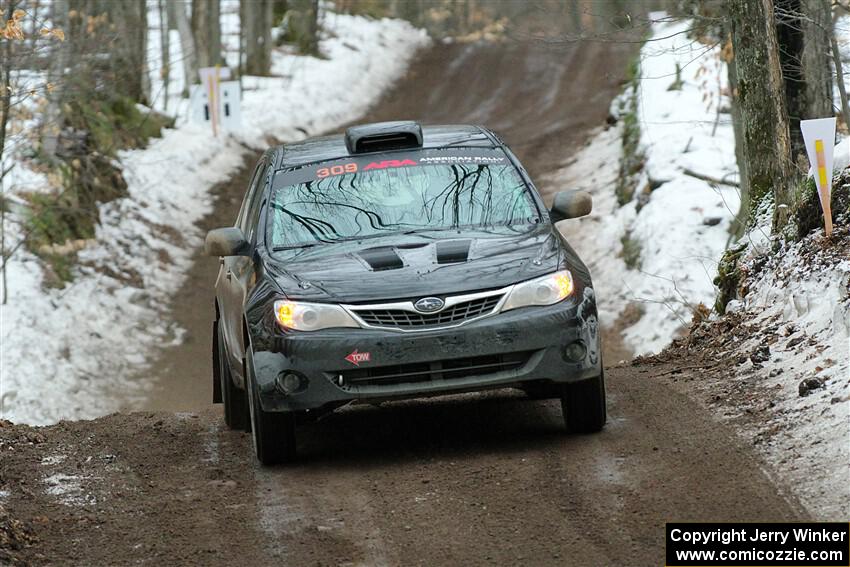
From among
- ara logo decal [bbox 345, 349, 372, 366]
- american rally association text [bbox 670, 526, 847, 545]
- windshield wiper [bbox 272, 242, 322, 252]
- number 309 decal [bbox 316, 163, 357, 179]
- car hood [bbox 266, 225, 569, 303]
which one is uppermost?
number 309 decal [bbox 316, 163, 357, 179]

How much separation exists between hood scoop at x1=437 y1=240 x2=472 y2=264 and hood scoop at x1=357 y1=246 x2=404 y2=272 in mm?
237

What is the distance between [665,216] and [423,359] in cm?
1289

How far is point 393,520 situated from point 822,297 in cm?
365

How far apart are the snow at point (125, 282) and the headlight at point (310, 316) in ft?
32.4

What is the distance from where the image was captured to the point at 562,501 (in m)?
6.24

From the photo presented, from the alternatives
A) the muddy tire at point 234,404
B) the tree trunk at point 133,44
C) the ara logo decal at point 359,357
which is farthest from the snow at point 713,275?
the tree trunk at point 133,44

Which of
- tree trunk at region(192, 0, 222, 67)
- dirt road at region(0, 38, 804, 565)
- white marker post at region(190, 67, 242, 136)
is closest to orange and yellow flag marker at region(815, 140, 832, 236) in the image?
dirt road at region(0, 38, 804, 565)

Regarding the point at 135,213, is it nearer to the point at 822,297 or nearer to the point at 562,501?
the point at 822,297

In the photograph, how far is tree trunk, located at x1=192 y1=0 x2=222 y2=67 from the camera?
31.5 metres

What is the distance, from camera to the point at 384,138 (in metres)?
8.59

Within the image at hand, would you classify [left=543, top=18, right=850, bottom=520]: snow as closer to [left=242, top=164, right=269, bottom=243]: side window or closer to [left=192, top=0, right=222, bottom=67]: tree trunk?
[left=242, top=164, right=269, bottom=243]: side window

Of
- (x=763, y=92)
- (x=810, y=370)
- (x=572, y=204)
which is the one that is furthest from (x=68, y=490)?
(x=763, y=92)

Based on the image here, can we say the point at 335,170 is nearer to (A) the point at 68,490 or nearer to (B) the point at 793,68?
(A) the point at 68,490

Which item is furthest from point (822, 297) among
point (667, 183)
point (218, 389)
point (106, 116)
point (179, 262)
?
point (106, 116)
